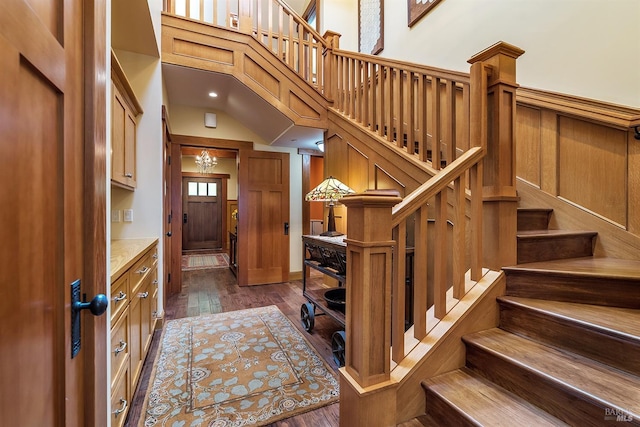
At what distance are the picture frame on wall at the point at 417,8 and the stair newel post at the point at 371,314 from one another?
10.4 feet

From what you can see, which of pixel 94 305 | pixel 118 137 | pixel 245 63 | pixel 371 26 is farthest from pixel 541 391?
pixel 371 26

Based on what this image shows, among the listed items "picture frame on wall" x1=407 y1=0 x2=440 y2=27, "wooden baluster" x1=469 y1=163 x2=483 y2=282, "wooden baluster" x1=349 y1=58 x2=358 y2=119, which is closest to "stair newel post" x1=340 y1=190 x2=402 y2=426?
"wooden baluster" x1=469 y1=163 x2=483 y2=282

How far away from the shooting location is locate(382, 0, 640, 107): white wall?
5.95 feet

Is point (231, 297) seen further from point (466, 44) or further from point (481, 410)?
point (466, 44)

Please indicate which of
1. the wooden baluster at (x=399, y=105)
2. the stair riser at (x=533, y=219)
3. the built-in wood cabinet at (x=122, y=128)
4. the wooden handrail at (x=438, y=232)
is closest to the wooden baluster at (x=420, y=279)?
the wooden handrail at (x=438, y=232)

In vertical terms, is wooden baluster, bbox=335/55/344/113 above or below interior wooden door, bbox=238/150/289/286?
above

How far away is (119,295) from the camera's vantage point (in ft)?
4.59

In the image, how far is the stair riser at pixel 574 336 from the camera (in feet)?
3.55

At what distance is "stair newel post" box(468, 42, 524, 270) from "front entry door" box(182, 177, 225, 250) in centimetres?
750

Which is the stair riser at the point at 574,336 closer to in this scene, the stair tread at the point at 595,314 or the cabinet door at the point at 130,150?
the stair tread at the point at 595,314

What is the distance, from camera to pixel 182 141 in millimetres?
4094

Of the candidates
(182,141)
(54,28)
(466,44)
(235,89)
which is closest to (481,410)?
(54,28)

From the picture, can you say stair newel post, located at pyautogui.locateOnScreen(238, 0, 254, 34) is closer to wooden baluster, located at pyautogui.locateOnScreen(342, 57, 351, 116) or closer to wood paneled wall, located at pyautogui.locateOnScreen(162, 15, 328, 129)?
wood paneled wall, located at pyautogui.locateOnScreen(162, 15, 328, 129)

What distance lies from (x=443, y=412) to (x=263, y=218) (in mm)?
3693
